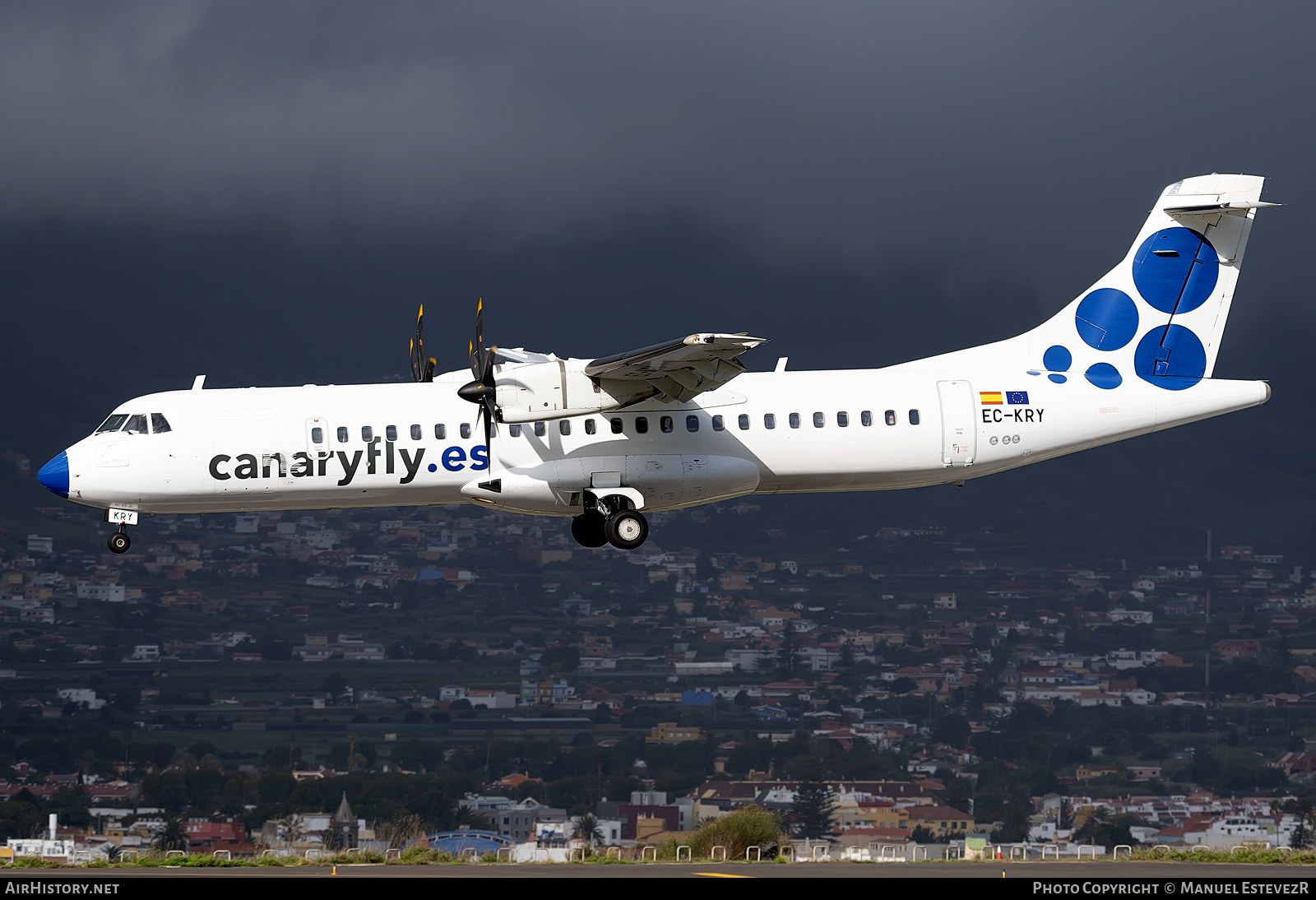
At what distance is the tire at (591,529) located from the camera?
100.0ft

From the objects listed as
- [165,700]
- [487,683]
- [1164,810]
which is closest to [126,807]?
[165,700]

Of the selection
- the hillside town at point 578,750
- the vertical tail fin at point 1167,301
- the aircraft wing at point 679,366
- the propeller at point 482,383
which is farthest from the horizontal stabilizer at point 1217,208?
the hillside town at point 578,750

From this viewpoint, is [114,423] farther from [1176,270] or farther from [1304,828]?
[1304,828]

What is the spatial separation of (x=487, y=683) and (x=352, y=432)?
153 meters

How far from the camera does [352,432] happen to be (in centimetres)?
3023

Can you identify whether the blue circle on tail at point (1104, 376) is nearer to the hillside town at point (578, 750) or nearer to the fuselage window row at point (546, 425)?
the fuselage window row at point (546, 425)

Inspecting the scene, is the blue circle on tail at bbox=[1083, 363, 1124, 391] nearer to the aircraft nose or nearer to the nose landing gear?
the nose landing gear

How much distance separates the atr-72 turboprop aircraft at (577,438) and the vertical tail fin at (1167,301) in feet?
4.00

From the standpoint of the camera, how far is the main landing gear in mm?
29844

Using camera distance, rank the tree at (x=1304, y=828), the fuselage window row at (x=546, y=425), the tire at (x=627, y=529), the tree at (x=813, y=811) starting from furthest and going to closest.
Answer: the tree at (x=813, y=811) → the tree at (x=1304, y=828) → the fuselage window row at (x=546, y=425) → the tire at (x=627, y=529)

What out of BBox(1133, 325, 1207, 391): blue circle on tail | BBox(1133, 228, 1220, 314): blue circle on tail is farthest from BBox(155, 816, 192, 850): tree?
BBox(1133, 228, 1220, 314): blue circle on tail

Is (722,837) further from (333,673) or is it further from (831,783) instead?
(333,673)

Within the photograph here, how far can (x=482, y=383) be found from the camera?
94.6ft
